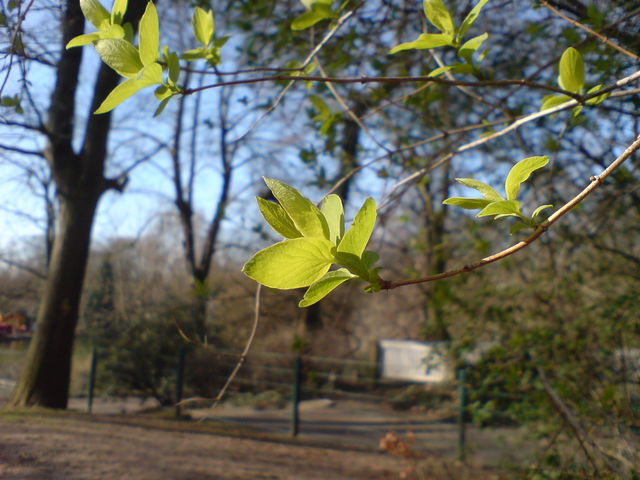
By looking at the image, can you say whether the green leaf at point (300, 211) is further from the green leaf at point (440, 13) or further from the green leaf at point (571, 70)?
the green leaf at point (571, 70)

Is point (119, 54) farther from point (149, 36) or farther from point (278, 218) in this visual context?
point (278, 218)

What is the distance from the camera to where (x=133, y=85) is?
1028 mm

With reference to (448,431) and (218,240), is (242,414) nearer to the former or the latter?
(448,431)

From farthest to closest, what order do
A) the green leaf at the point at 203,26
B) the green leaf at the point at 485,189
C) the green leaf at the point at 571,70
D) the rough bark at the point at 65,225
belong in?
the rough bark at the point at 65,225 → the green leaf at the point at 203,26 → the green leaf at the point at 571,70 → the green leaf at the point at 485,189

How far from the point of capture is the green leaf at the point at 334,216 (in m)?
0.76

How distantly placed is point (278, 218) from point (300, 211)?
0.04 meters

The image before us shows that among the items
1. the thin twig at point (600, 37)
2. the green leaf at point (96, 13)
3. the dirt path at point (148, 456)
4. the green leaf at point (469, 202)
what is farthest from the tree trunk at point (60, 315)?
the thin twig at point (600, 37)

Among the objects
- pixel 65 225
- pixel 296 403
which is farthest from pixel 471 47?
pixel 296 403

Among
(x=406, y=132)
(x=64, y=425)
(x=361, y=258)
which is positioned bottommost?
(x=64, y=425)

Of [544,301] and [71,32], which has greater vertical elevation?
[71,32]

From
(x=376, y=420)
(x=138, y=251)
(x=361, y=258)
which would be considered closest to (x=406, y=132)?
(x=361, y=258)

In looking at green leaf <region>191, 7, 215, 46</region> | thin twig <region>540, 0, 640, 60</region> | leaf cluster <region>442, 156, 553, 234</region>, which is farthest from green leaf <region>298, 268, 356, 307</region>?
thin twig <region>540, 0, 640, 60</region>

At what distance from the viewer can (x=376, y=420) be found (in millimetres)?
9500

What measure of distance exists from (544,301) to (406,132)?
1864 millimetres
